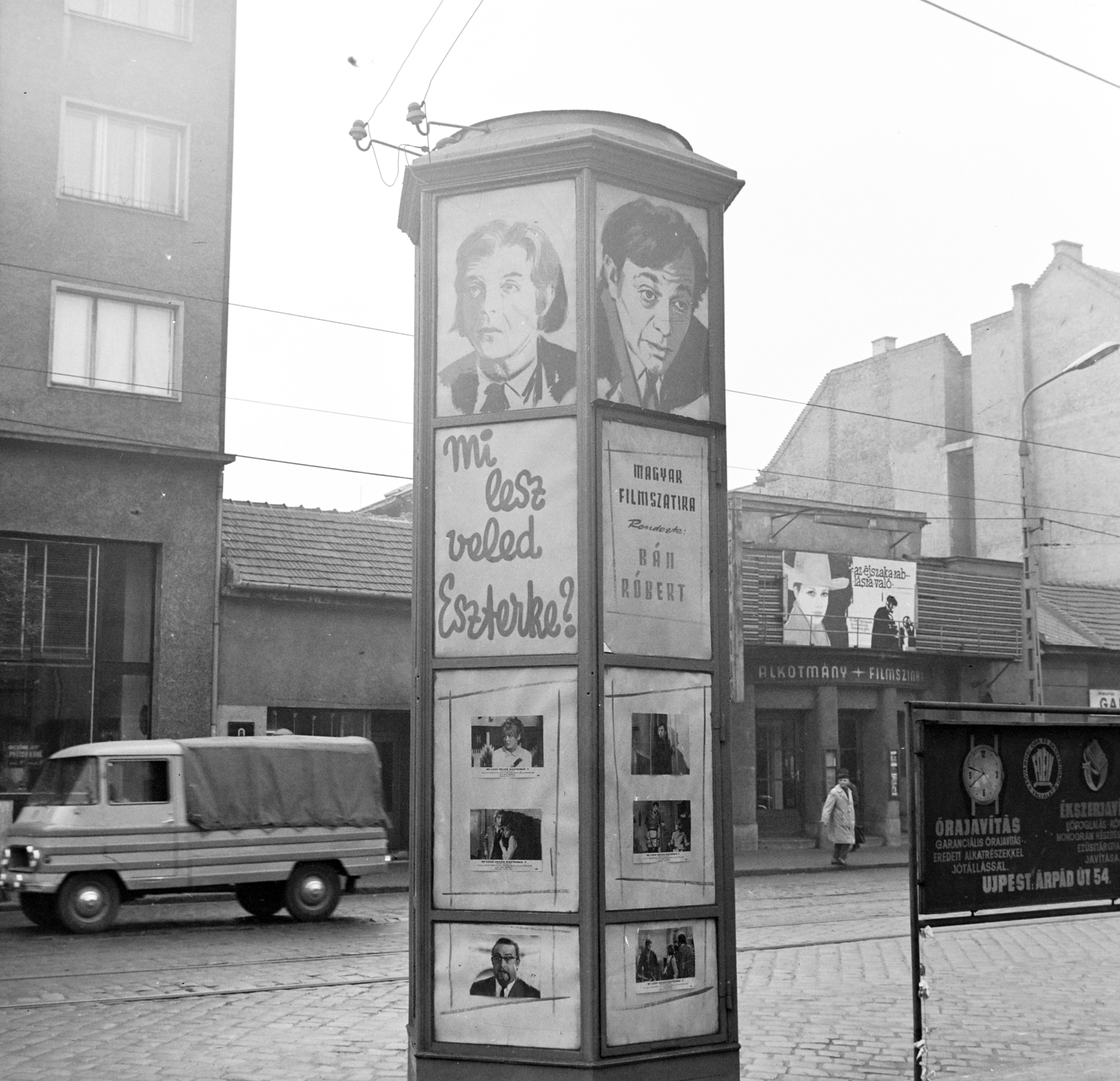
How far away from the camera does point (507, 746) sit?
247 inches

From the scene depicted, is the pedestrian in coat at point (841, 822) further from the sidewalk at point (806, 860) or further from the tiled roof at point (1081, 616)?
the tiled roof at point (1081, 616)

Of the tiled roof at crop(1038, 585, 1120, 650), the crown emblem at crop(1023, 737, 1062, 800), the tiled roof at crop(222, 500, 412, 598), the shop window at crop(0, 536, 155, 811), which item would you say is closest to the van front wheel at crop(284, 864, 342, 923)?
the shop window at crop(0, 536, 155, 811)

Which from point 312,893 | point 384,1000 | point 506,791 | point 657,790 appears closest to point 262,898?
point 312,893

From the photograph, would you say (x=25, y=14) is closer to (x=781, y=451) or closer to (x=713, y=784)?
(x=713, y=784)

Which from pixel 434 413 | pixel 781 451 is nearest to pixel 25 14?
pixel 434 413

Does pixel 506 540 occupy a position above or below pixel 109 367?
below

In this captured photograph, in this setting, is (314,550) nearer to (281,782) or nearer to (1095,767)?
(281,782)

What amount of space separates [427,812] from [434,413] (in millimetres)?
1780

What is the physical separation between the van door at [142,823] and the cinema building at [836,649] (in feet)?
46.9

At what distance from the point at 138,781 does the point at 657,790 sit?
495 inches

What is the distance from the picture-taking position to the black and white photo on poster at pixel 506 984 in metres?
6.06

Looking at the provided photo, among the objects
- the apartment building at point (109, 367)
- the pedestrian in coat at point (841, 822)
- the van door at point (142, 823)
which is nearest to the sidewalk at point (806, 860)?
the pedestrian in coat at point (841, 822)

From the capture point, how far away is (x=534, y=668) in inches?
247

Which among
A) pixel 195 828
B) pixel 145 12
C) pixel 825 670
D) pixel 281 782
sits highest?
pixel 145 12
